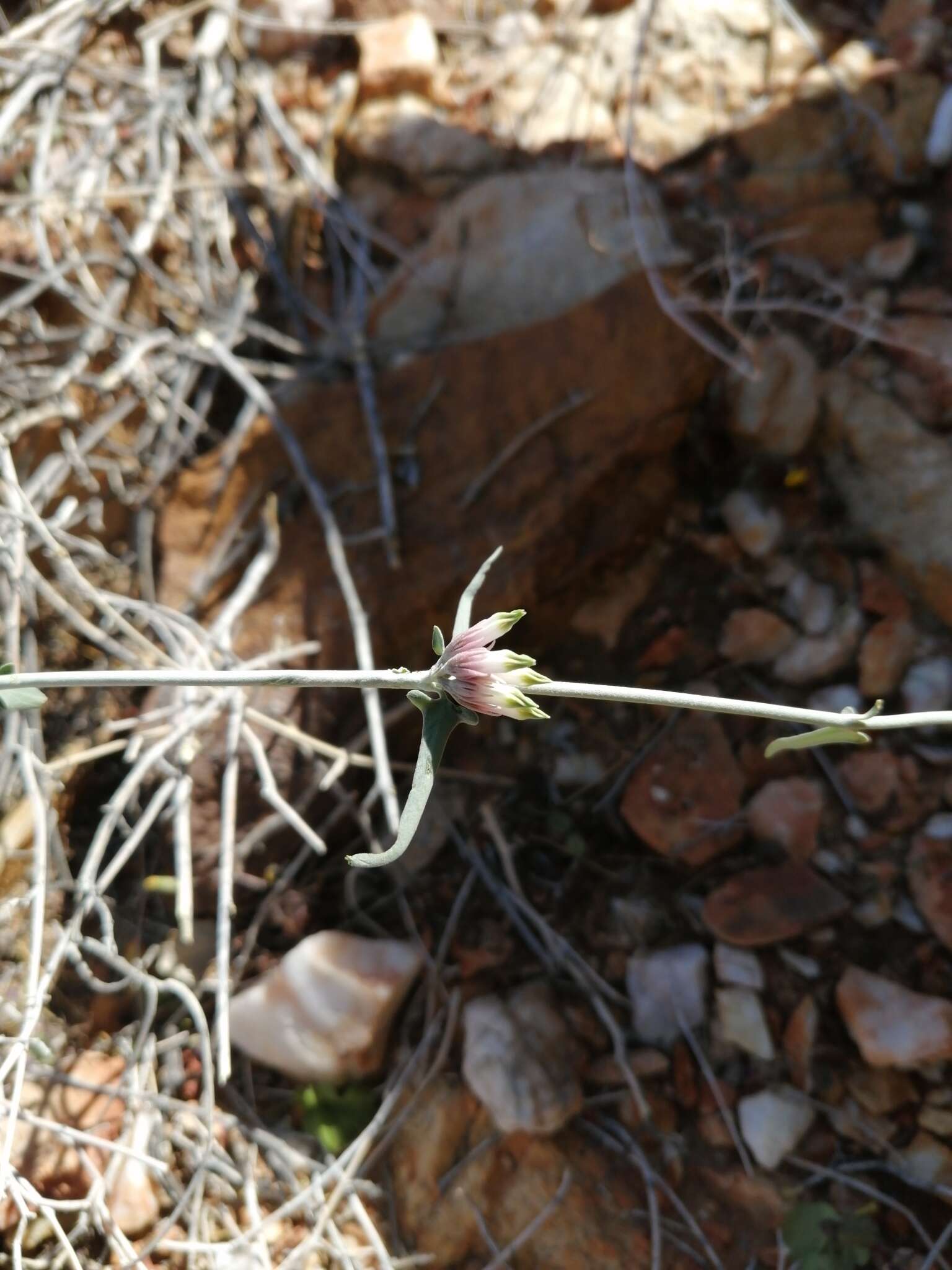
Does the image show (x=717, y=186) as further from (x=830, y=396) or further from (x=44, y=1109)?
(x=44, y=1109)

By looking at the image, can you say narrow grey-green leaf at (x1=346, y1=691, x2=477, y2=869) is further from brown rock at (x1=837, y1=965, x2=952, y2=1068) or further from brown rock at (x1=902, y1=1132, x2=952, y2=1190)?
brown rock at (x1=902, y1=1132, x2=952, y2=1190)

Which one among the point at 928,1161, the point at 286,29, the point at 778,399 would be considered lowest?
the point at 928,1161

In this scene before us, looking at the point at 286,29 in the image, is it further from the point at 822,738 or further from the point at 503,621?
the point at 822,738

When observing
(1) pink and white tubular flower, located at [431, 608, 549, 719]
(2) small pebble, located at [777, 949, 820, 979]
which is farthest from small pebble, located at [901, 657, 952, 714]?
(1) pink and white tubular flower, located at [431, 608, 549, 719]

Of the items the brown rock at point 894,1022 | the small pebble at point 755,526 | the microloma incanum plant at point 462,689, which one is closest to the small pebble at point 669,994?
the brown rock at point 894,1022

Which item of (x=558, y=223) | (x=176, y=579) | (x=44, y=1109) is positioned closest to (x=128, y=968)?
(x=44, y=1109)

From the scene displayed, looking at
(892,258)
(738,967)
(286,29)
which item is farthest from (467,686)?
(286,29)
